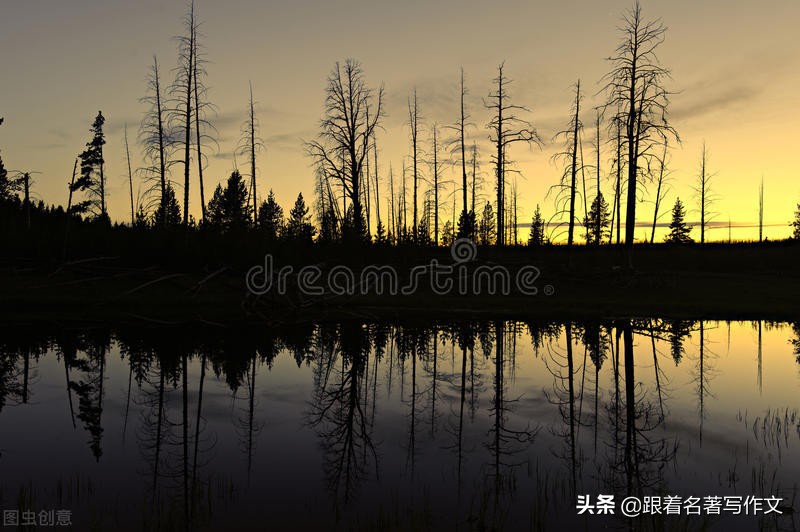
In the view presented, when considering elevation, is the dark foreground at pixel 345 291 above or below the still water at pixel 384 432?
above

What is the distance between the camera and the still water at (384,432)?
652 cm

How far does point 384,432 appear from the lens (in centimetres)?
985

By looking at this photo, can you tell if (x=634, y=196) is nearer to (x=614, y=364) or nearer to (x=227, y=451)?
(x=614, y=364)

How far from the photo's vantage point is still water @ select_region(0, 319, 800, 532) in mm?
6520

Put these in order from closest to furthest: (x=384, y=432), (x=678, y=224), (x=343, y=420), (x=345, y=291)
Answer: (x=384, y=432) → (x=343, y=420) → (x=345, y=291) → (x=678, y=224)

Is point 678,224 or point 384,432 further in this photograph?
point 678,224

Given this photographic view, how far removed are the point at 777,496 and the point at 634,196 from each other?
97.2 feet

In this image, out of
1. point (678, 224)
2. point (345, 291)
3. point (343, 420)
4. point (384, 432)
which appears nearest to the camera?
point (384, 432)

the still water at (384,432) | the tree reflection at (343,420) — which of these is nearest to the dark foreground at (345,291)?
the still water at (384,432)

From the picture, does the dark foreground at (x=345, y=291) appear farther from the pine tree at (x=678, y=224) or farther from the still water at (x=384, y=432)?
the pine tree at (x=678, y=224)

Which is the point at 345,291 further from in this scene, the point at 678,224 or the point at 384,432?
Result: the point at 678,224

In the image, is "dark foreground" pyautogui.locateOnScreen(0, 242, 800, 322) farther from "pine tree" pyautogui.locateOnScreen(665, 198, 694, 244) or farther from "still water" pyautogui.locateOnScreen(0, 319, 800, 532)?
"pine tree" pyautogui.locateOnScreen(665, 198, 694, 244)

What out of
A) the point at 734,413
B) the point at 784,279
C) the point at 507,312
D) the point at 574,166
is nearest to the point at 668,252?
the point at 784,279

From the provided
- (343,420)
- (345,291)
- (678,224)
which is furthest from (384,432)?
(678,224)
